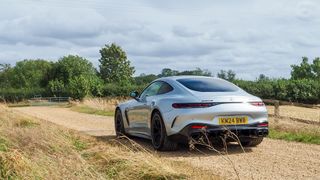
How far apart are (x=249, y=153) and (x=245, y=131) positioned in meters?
0.47

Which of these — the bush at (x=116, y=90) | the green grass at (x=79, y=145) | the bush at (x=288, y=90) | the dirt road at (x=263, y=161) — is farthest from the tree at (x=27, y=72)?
the dirt road at (x=263, y=161)

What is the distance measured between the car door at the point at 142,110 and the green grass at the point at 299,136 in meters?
3.31

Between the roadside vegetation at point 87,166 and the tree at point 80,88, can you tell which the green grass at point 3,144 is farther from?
the tree at point 80,88

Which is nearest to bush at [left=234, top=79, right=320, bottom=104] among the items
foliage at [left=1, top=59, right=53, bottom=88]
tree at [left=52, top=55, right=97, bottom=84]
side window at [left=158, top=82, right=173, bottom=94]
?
tree at [left=52, top=55, right=97, bottom=84]

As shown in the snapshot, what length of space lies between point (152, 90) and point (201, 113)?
1.95 metres

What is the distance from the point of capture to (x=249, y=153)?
908cm

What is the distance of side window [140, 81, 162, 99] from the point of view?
1021 centimetres

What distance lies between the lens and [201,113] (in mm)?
8672

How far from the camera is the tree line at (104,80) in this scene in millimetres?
60656

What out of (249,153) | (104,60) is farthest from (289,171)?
(104,60)

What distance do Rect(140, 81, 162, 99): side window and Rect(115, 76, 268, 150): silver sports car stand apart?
0.27 meters

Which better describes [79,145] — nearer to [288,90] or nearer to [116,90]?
[288,90]

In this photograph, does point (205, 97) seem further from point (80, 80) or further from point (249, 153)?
point (80, 80)

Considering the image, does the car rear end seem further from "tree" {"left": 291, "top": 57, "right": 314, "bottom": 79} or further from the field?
"tree" {"left": 291, "top": 57, "right": 314, "bottom": 79}
